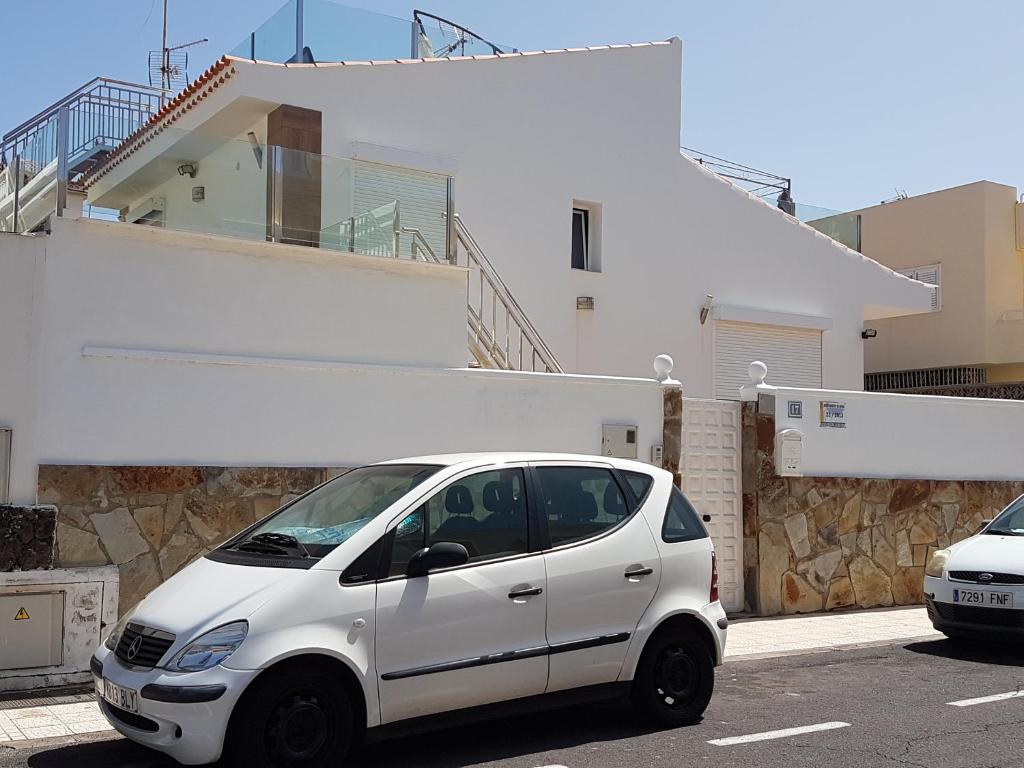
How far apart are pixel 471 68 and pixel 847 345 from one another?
8.41 meters

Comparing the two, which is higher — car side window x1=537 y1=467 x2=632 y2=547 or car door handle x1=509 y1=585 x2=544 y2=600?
car side window x1=537 y1=467 x2=632 y2=547

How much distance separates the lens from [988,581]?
32.0 ft

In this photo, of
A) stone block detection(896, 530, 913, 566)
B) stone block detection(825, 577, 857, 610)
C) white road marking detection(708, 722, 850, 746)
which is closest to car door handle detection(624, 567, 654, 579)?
white road marking detection(708, 722, 850, 746)

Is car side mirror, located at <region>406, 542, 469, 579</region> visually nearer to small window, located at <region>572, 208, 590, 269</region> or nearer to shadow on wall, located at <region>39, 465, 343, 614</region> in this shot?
shadow on wall, located at <region>39, 465, 343, 614</region>

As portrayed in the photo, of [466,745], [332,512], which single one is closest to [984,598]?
[466,745]

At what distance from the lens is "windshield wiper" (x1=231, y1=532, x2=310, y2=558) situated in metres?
6.13

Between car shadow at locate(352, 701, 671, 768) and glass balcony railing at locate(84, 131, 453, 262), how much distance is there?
4.79m

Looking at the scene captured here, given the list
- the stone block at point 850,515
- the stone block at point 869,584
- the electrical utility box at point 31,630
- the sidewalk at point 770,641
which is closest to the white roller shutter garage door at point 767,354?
the stone block at point 850,515

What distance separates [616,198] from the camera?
16656mm

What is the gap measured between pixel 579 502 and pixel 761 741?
1808 millimetres

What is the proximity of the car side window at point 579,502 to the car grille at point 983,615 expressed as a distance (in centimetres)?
449

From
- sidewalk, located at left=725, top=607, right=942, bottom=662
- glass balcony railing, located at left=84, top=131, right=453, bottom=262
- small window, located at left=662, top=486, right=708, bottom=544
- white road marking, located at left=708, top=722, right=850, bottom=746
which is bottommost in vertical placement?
sidewalk, located at left=725, top=607, right=942, bottom=662

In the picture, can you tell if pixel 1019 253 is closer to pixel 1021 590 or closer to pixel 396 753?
pixel 1021 590

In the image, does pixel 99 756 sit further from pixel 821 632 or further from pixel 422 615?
pixel 821 632
